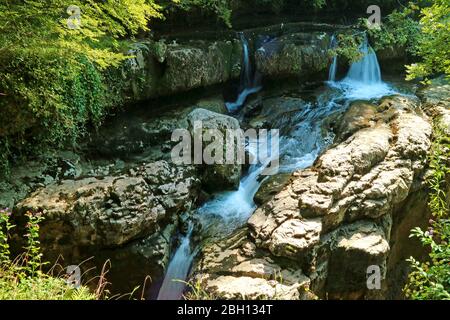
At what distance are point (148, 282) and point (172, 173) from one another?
2029 millimetres

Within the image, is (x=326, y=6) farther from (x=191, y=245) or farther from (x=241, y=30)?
(x=191, y=245)

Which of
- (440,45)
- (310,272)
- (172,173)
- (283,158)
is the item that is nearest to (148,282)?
(172,173)

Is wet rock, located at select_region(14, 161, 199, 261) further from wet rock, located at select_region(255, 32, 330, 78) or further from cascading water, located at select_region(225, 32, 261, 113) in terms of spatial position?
wet rock, located at select_region(255, 32, 330, 78)

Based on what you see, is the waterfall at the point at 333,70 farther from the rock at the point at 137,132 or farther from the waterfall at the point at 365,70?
the rock at the point at 137,132

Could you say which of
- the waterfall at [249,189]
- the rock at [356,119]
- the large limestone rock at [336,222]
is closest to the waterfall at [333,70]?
the waterfall at [249,189]

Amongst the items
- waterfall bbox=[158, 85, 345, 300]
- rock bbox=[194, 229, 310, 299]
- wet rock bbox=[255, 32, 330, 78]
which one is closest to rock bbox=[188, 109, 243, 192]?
waterfall bbox=[158, 85, 345, 300]

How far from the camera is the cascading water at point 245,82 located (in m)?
10.4

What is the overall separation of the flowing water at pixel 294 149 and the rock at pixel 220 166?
8.8 inches

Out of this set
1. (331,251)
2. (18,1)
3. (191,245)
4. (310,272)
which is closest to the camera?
(18,1)

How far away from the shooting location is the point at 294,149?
845cm

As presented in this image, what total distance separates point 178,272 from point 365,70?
8.81m
